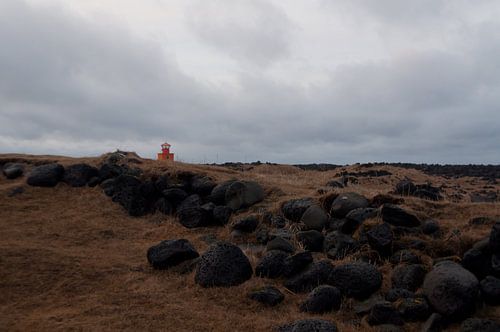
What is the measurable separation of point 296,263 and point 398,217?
2.39m

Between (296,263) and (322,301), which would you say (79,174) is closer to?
(296,263)

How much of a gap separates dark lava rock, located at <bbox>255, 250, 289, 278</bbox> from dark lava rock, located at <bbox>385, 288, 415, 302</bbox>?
6.90 feet

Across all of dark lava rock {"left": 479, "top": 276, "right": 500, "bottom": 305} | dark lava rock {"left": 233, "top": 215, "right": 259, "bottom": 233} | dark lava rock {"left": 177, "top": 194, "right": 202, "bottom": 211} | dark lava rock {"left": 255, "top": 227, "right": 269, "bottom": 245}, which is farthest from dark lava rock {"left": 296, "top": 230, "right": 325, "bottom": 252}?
dark lava rock {"left": 177, "top": 194, "right": 202, "bottom": 211}

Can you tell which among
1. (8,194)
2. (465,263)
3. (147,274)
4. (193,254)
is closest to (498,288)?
(465,263)

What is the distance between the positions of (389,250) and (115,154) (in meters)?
12.3

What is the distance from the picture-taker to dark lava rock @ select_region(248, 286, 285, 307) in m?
7.98

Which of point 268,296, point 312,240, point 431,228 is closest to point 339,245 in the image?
point 312,240

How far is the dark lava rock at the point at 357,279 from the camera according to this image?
785 centimetres

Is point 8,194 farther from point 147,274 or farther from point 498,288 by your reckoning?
point 498,288

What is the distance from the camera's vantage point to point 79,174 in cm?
1639

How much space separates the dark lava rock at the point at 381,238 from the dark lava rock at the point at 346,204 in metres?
1.48

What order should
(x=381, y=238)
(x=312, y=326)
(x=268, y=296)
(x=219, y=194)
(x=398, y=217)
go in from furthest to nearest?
(x=219, y=194) → (x=398, y=217) → (x=381, y=238) → (x=268, y=296) → (x=312, y=326)

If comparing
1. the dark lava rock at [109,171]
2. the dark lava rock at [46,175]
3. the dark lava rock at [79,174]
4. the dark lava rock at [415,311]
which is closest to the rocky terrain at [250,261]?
the dark lava rock at [415,311]

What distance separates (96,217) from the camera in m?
14.0
